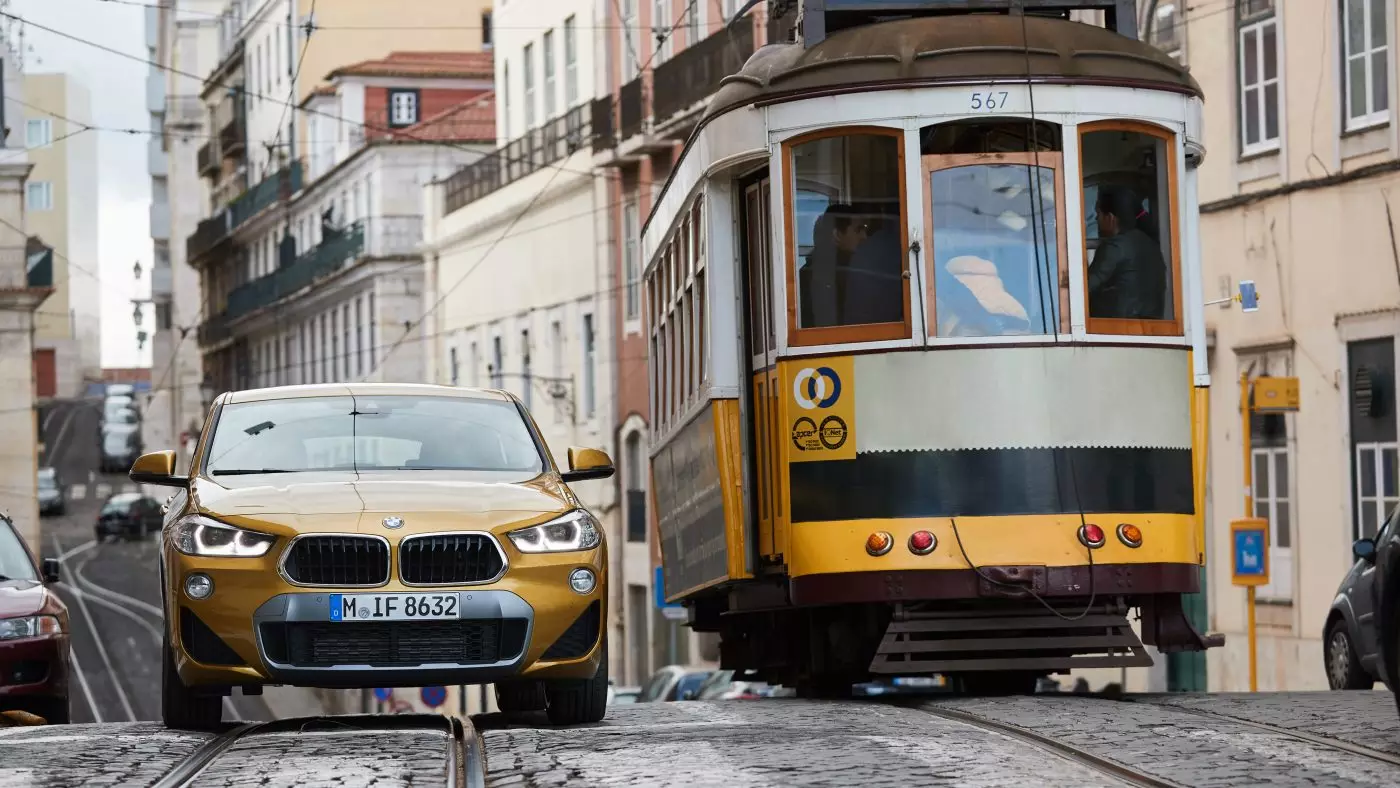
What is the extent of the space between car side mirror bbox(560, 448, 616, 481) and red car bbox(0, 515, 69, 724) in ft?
12.8

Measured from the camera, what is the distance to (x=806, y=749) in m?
10.8

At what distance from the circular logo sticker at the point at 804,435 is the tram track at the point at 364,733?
2.39 m

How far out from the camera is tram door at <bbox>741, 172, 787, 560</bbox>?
606 inches

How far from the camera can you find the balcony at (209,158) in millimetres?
97088

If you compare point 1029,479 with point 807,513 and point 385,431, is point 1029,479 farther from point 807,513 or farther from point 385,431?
point 385,431

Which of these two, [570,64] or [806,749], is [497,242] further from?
[806,749]

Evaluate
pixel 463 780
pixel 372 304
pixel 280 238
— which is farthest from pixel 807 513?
pixel 280 238

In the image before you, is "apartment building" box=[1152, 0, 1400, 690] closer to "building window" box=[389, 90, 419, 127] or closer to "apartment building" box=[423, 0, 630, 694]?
"apartment building" box=[423, 0, 630, 694]

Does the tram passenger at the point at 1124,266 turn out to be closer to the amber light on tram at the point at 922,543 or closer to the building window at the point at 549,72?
the amber light on tram at the point at 922,543

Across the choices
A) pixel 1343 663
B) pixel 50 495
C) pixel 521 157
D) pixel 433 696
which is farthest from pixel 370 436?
pixel 50 495

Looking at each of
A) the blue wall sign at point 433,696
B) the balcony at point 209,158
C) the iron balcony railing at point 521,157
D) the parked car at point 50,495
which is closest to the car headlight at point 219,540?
the blue wall sign at point 433,696

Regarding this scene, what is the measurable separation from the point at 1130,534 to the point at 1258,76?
46.7ft

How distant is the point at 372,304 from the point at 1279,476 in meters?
41.7

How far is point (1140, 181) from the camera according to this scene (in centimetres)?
1523
